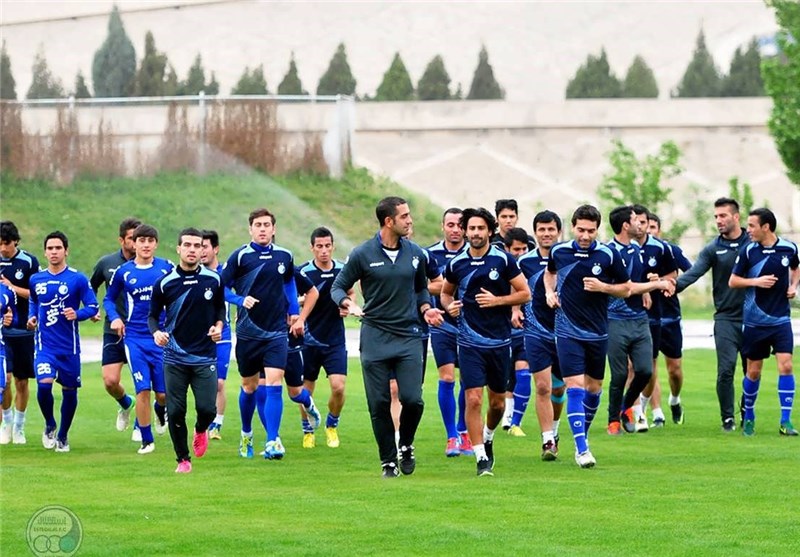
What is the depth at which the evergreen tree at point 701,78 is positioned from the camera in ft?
193

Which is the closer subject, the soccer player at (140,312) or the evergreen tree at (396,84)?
the soccer player at (140,312)

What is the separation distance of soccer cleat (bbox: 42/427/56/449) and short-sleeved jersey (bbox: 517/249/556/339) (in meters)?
5.03

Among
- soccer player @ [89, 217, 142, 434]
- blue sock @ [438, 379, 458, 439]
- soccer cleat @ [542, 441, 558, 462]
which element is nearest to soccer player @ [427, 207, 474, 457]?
blue sock @ [438, 379, 458, 439]

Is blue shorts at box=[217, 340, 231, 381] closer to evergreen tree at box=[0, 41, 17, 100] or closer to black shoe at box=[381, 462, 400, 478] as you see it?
black shoe at box=[381, 462, 400, 478]

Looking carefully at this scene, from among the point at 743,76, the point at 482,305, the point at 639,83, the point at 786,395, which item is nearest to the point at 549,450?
the point at 482,305

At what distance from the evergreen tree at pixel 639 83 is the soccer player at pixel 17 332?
44.3 m

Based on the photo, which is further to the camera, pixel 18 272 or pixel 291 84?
pixel 291 84

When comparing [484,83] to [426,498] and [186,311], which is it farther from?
[426,498]

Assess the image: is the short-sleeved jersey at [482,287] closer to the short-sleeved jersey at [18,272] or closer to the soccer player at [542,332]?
the soccer player at [542,332]

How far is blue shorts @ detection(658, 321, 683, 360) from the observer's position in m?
18.0

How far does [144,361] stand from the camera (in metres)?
15.9

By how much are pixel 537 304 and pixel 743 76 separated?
149 ft

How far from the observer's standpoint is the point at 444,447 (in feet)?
52.3

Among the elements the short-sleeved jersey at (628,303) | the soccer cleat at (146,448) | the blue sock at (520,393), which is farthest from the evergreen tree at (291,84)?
the soccer cleat at (146,448)
